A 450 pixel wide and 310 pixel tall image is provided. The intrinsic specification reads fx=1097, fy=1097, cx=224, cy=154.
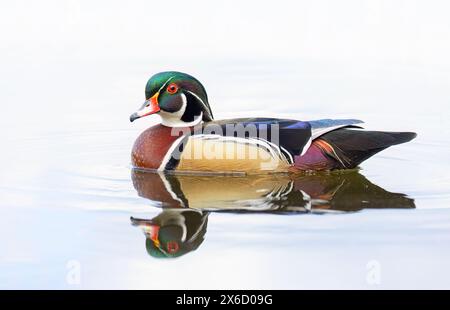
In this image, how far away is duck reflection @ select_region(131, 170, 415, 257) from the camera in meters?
9.66

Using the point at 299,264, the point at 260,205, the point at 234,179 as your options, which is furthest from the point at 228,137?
the point at 299,264

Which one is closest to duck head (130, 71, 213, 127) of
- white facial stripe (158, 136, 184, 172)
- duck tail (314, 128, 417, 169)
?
white facial stripe (158, 136, 184, 172)

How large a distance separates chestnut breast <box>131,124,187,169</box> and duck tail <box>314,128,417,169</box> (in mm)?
1634

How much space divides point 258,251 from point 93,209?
2.07 m

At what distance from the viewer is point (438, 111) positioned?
1507 cm

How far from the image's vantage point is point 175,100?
1236 cm

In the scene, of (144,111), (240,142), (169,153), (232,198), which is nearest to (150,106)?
(144,111)

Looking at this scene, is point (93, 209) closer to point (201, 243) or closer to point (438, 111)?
point (201, 243)

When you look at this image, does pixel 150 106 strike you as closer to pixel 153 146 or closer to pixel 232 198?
pixel 153 146

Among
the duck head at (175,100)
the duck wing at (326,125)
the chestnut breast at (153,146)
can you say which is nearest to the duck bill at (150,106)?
the duck head at (175,100)

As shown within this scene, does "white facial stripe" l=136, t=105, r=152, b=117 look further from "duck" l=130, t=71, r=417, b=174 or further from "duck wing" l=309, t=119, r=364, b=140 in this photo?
"duck wing" l=309, t=119, r=364, b=140

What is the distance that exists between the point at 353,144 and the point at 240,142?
1259mm

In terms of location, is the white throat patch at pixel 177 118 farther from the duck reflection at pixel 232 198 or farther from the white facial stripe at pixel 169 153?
the duck reflection at pixel 232 198

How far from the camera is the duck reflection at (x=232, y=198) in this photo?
9.66 m
